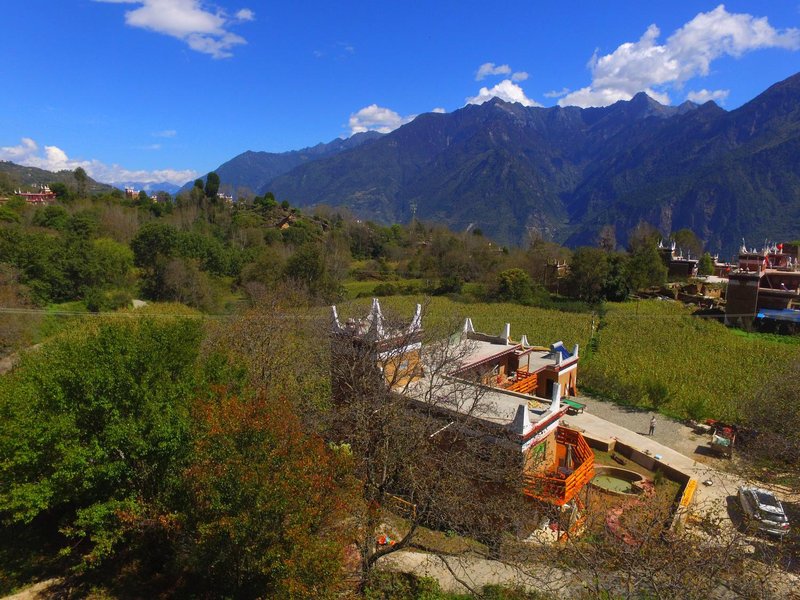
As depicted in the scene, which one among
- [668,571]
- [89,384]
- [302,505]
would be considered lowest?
[668,571]

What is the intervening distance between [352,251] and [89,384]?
205 ft

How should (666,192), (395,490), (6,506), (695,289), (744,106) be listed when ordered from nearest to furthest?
(6,506) < (395,490) < (695,289) < (666,192) < (744,106)

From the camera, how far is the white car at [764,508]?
12305 millimetres

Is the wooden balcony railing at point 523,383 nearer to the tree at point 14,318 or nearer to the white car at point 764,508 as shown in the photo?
the white car at point 764,508

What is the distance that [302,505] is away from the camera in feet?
24.4

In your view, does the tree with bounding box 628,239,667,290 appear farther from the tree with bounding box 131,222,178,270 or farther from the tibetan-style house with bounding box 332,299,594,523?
the tree with bounding box 131,222,178,270

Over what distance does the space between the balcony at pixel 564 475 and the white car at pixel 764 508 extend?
3946 millimetres

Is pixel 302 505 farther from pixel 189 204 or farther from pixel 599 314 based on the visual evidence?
pixel 189 204

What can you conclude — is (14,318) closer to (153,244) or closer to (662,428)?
(153,244)

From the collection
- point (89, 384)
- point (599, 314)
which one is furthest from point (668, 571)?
point (599, 314)

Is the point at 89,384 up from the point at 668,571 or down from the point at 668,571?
up

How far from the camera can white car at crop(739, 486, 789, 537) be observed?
1230 centimetres

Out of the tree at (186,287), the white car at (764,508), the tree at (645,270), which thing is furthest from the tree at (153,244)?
the tree at (645,270)

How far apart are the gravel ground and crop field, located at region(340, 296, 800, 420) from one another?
80 centimetres
